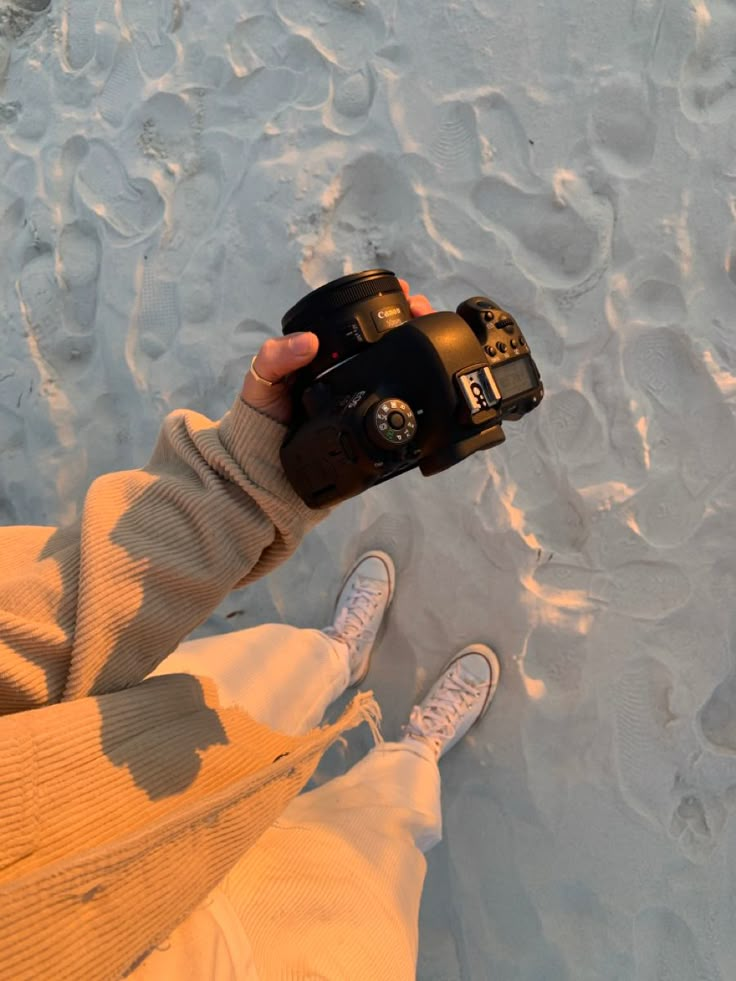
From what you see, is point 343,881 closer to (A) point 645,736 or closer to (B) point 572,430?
(A) point 645,736

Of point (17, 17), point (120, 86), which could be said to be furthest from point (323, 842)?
point (17, 17)

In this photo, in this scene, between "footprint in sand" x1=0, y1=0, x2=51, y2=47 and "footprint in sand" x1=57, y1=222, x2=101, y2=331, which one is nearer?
"footprint in sand" x1=57, y1=222, x2=101, y2=331

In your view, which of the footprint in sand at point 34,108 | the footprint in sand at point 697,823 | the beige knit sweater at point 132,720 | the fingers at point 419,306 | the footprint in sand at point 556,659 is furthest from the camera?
the footprint in sand at point 34,108

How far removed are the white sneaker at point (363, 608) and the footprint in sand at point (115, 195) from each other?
872mm

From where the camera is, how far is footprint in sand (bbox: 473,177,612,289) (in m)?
1.25

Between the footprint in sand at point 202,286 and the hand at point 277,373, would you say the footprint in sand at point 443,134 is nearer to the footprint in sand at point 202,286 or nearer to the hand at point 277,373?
the footprint in sand at point 202,286

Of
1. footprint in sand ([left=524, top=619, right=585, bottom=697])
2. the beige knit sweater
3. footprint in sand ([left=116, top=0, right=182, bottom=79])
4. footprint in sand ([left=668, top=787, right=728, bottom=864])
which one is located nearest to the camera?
the beige knit sweater

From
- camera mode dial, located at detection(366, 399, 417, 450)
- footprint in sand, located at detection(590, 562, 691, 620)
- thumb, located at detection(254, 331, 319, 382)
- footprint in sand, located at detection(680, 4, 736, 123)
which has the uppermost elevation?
footprint in sand, located at detection(680, 4, 736, 123)

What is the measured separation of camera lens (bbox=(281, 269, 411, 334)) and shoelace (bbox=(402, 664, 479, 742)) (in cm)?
76

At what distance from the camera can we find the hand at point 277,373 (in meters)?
0.67

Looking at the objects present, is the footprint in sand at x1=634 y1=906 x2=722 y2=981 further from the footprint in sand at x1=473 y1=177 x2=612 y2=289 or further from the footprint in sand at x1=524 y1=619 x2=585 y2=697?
the footprint in sand at x1=473 y1=177 x2=612 y2=289

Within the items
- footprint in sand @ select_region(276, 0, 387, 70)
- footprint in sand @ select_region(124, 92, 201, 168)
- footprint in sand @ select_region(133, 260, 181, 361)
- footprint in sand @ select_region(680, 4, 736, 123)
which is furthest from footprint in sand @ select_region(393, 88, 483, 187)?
footprint in sand @ select_region(133, 260, 181, 361)

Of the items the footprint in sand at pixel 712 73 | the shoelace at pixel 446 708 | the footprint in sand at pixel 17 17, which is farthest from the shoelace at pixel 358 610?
the footprint in sand at pixel 17 17

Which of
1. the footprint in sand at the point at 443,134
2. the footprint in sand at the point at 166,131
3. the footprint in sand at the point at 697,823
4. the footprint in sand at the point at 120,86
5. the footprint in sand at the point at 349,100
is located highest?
the footprint in sand at the point at 120,86
